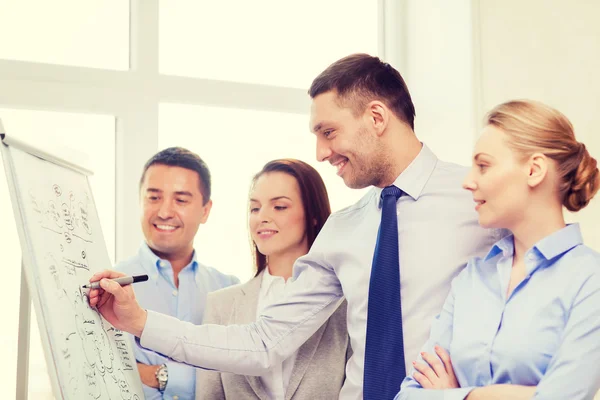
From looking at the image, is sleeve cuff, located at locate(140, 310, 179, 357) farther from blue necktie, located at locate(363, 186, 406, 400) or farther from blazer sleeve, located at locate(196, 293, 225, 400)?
blue necktie, located at locate(363, 186, 406, 400)

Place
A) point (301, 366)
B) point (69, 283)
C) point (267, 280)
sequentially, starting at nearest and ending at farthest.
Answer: point (69, 283), point (301, 366), point (267, 280)

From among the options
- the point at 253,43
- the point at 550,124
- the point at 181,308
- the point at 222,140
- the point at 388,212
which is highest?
the point at 253,43

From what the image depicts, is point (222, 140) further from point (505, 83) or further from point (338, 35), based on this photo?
point (505, 83)

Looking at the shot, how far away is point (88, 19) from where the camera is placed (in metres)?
3.21

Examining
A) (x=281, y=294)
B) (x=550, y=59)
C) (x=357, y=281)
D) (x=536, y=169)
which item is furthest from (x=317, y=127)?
(x=550, y=59)

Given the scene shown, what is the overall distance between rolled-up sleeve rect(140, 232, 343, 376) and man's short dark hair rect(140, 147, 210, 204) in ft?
2.36

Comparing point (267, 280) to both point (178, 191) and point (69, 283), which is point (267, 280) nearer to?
point (178, 191)

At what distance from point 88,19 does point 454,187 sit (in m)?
2.10

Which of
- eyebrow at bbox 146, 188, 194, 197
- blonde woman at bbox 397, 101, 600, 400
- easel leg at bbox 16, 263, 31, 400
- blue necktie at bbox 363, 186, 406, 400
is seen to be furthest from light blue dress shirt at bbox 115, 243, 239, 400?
blonde woman at bbox 397, 101, 600, 400

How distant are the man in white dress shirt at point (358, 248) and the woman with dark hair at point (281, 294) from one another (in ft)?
0.54

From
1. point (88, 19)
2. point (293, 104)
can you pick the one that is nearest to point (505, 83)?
point (293, 104)

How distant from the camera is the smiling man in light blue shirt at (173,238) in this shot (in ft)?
8.21

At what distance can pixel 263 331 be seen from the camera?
6.67ft

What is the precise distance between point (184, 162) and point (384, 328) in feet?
3.83
